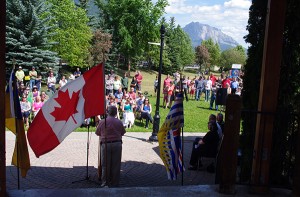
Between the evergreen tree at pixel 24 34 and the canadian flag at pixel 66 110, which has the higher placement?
the evergreen tree at pixel 24 34

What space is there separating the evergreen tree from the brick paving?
14.7 m

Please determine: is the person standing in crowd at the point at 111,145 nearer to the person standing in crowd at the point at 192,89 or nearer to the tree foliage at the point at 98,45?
the person standing in crowd at the point at 192,89

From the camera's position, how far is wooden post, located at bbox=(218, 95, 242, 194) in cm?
467

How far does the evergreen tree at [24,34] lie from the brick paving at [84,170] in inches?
577

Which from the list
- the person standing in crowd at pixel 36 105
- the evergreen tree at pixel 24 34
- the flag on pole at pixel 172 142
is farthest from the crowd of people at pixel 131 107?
the evergreen tree at pixel 24 34

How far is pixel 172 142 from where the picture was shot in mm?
6496

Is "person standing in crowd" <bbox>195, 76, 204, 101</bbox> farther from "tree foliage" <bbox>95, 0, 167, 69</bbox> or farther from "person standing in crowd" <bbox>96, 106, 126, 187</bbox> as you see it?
"tree foliage" <bbox>95, 0, 167, 69</bbox>

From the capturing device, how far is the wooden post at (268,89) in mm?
4711

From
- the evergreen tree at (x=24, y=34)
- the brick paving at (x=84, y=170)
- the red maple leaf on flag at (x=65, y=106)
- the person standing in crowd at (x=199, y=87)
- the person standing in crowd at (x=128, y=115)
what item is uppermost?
the evergreen tree at (x=24, y=34)

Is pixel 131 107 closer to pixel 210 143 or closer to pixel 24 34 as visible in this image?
pixel 210 143

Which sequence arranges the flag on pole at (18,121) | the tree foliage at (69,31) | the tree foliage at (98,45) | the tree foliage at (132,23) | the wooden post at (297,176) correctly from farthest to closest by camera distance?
the tree foliage at (132,23) < the tree foliage at (98,45) < the tree foliage at (69,31) < the flag on pole at (18,121) < the wooden post at (297,176)

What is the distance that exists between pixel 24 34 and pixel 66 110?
2205cm

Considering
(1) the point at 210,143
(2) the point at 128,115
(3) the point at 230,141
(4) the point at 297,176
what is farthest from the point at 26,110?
(4) the point at 297,176

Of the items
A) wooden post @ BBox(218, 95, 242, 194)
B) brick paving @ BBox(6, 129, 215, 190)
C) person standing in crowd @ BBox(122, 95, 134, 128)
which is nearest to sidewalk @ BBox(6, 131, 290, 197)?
brick paving @ BBox(6, 129, 215, 190)
